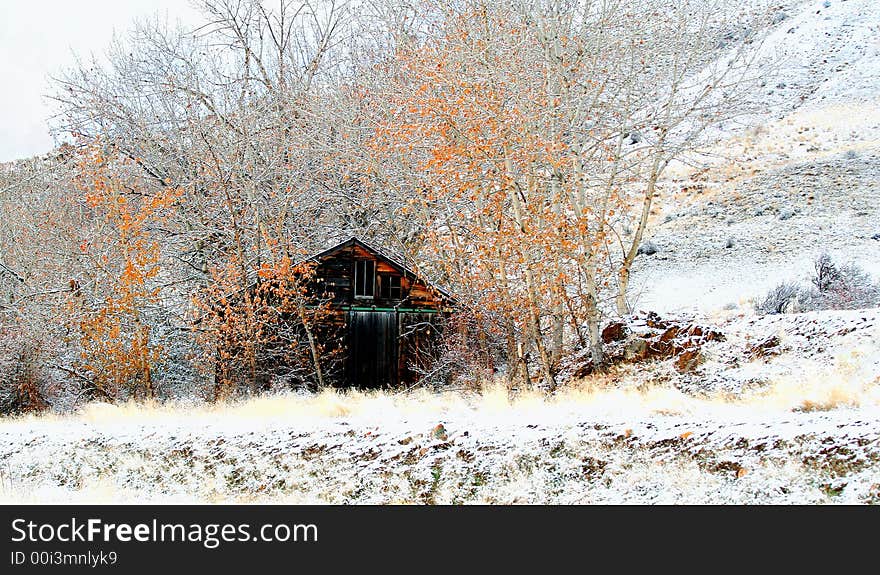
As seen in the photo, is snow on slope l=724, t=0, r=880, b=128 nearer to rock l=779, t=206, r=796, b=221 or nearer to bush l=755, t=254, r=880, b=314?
rock l=779, t=206, r=796, b=221

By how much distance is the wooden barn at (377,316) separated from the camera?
22.1 metres

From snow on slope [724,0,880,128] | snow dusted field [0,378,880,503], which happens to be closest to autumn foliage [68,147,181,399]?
snow dusted field [0,378,880,503]

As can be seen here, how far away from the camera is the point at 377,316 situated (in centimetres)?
2238

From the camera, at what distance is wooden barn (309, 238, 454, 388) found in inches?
871

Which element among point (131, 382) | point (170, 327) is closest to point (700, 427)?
point (131, 382)

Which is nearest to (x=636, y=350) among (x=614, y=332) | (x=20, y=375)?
(x=614, y=332)

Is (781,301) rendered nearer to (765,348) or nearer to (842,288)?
(842,288)

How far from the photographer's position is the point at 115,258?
23.9 m

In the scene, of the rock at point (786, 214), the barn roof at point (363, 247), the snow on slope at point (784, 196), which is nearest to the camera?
the barn roof at point (363, 247)

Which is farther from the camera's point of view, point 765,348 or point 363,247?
point 363,247

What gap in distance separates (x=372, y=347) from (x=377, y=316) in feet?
2.68

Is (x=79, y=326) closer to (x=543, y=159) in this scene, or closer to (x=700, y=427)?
(x=543, y=159)

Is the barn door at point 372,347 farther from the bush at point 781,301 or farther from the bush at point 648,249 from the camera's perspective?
the bush at point 648,249

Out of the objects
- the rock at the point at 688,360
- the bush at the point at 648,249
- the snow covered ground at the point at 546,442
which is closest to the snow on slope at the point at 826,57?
the bush at the point at 648,249
